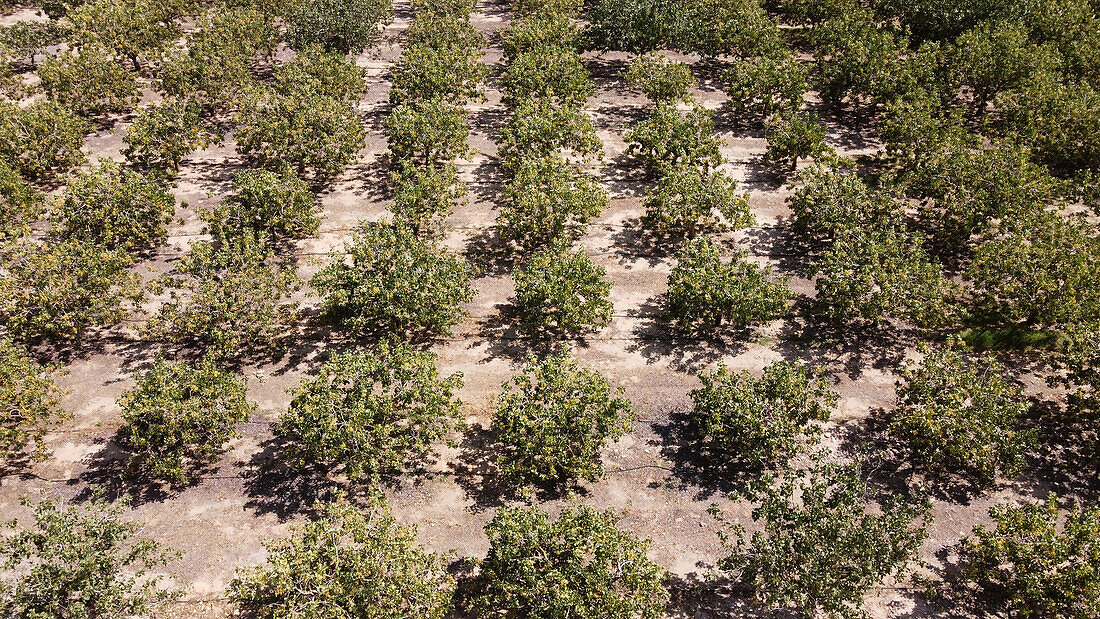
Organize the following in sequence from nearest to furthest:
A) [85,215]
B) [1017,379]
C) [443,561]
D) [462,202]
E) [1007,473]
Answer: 1. [443,561]
2. [1007,473]
3. [1017,379]
4. [85,215]
5. [462,202]

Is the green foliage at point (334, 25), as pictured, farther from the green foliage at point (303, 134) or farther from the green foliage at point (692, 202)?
the green foliage at point (692, 202)

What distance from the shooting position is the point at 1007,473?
16.5 metres

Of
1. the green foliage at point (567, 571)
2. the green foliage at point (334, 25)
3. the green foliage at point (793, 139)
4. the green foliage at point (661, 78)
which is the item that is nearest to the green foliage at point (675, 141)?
the green foliage at point (793, 139)

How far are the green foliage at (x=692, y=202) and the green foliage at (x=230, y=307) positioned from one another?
1073 cm

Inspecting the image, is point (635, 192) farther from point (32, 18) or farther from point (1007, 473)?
point (32, 18)

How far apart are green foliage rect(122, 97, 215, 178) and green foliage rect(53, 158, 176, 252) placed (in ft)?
7.19

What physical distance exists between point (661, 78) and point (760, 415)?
15.5 meters

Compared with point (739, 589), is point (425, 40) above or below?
above

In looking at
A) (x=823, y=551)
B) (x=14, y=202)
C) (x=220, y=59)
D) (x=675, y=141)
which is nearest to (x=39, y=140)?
(x=14, y=202)

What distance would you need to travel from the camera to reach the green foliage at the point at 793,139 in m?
25.2

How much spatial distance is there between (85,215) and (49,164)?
5235 mm

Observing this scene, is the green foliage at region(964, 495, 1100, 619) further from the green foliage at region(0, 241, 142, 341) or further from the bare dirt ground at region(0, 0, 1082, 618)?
the green foliage at region(0, 241, 142, 341)

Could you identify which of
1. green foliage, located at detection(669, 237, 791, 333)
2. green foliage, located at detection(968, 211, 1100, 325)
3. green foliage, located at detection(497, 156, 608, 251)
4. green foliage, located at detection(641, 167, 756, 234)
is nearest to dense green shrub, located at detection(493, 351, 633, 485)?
green foliage, located at detection(669, 237, 791, 333)

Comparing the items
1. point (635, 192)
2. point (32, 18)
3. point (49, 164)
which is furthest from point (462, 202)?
point (32, 18)
